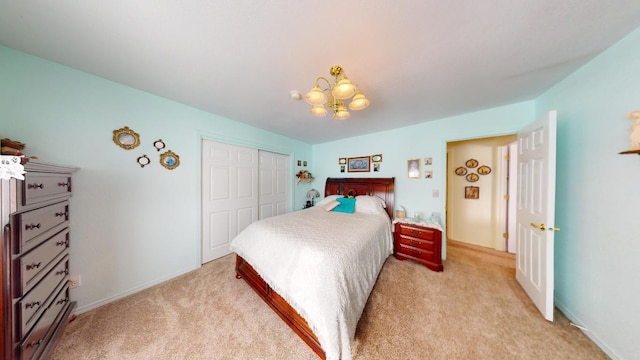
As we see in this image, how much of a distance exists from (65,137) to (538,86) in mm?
4714

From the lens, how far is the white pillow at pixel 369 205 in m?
2.88

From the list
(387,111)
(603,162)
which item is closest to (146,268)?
(387,111)

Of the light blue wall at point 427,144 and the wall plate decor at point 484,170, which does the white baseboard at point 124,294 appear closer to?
the light blue wall at point 427,144

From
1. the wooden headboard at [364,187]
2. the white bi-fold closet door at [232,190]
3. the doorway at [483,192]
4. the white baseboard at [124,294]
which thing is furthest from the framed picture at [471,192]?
the white baseboard at [124,294]

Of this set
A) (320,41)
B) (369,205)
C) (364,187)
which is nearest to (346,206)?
(369,205)

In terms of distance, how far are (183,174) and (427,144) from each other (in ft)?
12.3

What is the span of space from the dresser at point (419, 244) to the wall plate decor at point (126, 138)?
360 cm

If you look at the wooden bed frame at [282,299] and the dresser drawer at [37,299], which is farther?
the wooden bed frame at [282,299]

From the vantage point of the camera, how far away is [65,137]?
1.56m

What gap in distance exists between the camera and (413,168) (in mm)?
2961

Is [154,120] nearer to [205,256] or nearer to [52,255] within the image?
[52,255]

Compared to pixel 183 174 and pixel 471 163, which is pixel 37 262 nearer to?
pixel 183 174

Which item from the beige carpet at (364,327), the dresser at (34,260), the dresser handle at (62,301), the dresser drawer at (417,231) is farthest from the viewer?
the dresser drawer at (417,231)

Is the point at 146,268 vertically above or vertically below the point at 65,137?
below
